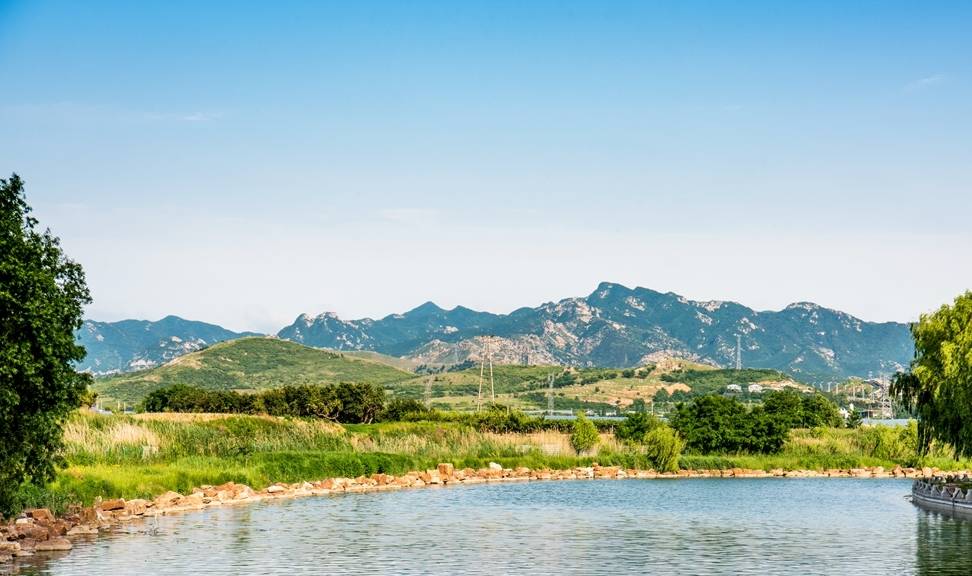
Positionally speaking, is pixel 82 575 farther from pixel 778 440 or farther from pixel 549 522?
pixel 778 440

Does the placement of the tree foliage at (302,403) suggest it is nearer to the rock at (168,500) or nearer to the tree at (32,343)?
the rock at (168,500)

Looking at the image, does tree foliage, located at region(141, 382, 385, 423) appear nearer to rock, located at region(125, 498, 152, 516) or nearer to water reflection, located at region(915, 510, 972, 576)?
rock, located at region(125, 498, 152, 516)

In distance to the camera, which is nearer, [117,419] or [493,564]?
[493,564]

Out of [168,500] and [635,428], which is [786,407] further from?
[168,500]

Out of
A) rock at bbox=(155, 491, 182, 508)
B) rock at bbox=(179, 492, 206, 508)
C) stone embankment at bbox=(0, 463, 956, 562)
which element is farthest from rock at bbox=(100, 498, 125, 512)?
rock at bbox=(179, 492, 206, 508)

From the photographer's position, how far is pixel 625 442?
7675 centimetres

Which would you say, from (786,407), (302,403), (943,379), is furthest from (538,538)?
(786,407)

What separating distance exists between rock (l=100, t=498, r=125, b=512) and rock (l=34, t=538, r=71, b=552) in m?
6.19

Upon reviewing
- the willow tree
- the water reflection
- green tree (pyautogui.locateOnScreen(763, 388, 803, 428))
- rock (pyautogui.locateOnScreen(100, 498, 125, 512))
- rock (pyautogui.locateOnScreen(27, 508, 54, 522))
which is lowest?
the water reflection

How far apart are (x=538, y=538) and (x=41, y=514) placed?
49.8ft

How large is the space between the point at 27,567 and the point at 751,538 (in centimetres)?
2192

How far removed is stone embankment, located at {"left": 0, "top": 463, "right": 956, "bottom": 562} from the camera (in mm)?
30969

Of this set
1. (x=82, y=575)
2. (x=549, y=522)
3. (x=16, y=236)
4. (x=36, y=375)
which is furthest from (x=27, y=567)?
(x=549, y=522)

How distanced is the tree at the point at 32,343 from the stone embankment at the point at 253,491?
1660mm
